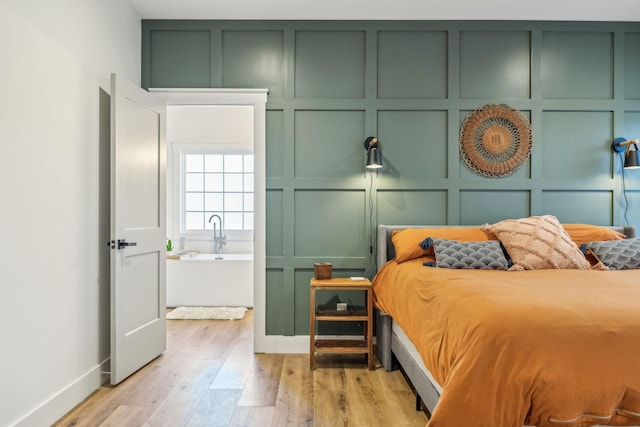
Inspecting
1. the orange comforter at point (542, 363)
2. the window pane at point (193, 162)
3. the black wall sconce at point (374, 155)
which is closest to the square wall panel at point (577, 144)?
the black wall sconce at point (374, 155)

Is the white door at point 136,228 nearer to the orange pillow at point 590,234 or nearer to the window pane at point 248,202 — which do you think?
the window pane at point 248,202

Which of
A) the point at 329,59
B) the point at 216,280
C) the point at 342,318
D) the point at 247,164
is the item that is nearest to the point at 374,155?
the point at 329,59

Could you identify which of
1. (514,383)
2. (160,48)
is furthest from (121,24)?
(514,383)

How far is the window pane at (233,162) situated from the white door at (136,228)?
2.19 metres

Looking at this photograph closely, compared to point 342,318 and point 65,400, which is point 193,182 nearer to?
point 342,318

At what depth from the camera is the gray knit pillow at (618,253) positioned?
2484mm

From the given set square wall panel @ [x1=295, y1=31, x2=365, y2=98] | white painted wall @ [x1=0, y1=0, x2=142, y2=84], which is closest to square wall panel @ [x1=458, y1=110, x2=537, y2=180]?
square wall panel @ [x1=295, y1=31, x2=365, y2=98]

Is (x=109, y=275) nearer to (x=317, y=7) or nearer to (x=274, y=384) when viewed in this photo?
(x=274, y=384)

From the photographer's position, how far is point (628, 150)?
316 cm

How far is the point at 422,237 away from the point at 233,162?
3316mm

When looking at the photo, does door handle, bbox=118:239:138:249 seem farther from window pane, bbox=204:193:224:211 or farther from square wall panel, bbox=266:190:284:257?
window pane, bbox=204:193:224:211

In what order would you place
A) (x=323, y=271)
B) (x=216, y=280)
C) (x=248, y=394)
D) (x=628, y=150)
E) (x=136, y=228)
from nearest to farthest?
(x=248, y=394) < (x=136, y=228) < (x=323, y=271) < (x=628, y=150) < (x=216, y=280)

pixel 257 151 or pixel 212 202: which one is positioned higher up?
pixel 257 151

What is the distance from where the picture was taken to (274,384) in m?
2.56
